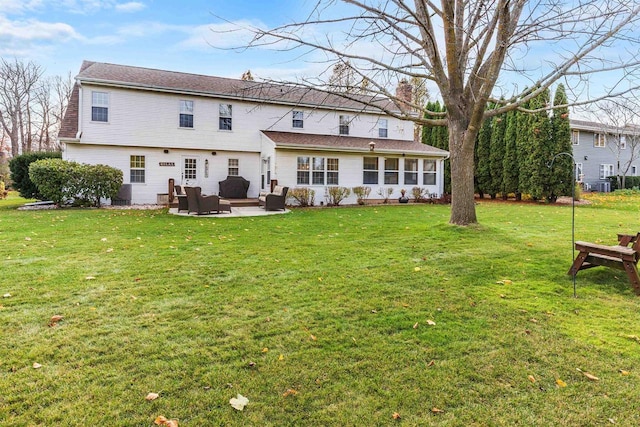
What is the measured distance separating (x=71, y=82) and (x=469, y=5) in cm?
3907

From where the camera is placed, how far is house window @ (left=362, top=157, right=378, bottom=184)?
1877 centimetres

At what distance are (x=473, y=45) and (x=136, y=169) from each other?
47.6ft

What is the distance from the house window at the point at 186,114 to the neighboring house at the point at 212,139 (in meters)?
0.04

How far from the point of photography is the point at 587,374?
9.07ft

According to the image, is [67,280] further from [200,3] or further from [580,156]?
[580,156]

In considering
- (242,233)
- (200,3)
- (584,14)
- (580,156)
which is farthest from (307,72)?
(580,156)

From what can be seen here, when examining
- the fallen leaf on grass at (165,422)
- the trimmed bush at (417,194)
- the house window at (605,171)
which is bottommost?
the fallen leaf on grass at (165,422)

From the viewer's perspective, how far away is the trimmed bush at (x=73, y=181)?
537 inches

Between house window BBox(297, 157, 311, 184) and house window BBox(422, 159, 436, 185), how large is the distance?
6.77 metres

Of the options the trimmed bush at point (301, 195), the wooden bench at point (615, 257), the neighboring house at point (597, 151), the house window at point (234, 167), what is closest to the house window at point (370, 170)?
the trimmed bush at point (301, 195)

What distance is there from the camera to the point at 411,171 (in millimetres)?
19812

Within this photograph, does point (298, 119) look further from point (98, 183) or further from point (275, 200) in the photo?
point (98, 183)

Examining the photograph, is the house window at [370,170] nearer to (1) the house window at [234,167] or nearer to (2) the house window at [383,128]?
(2) the house window at [383,128]

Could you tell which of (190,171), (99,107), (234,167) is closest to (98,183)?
(99,107)
